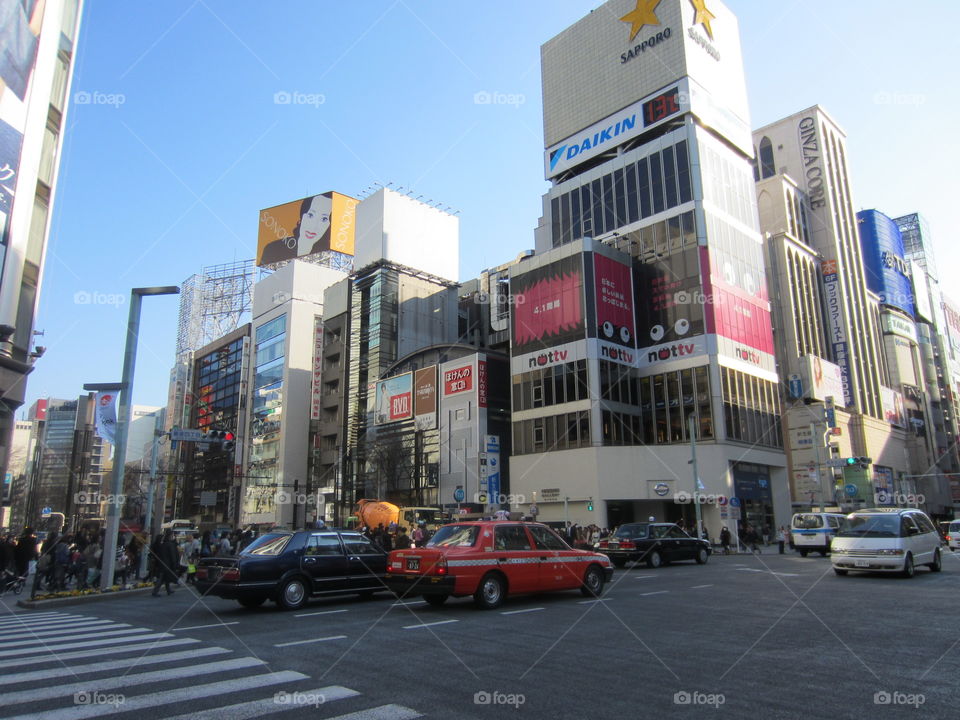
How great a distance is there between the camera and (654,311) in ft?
173

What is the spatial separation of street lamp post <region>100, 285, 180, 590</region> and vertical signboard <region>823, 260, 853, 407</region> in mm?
73735

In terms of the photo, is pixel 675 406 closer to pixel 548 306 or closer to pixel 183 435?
pixel 548 306

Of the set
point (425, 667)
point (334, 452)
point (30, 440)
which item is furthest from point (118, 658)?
point (30, 440)

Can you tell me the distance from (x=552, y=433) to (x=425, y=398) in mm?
17101

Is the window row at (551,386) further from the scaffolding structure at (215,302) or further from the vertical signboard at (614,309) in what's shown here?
the scaffolding structure at (215,302)

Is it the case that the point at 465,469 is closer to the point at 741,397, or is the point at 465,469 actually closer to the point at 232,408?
the point at 741,397

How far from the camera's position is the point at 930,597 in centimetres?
1315

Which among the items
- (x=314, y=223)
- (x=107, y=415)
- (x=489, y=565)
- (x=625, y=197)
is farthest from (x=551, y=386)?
(x=314, y=223)

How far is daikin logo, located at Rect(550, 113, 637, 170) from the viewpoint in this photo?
59500 mm

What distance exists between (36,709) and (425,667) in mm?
3695

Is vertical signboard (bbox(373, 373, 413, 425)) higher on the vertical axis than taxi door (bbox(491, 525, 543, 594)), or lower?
higher

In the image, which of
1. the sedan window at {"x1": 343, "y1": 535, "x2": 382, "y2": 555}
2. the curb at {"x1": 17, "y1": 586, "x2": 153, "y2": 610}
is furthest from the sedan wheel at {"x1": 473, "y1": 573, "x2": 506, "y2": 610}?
the curb at {"x1": 17, "y1": 586, "x2": 153, "y2": 610}

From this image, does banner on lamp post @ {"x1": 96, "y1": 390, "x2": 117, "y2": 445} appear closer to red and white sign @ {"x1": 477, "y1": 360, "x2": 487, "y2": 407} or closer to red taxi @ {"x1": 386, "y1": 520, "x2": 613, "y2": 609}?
red taxi @ {"x1": 386, "y1": 520, "x2": 613, "y2": 609}

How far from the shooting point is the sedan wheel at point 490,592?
1251 centimetres
